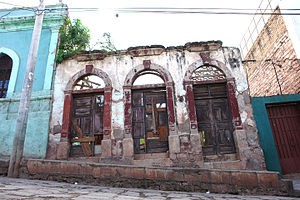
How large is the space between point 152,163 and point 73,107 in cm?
407

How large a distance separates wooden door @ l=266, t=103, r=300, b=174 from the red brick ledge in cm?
349

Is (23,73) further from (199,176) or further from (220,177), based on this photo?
(220,177)

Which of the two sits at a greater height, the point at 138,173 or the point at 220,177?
the point at 138,173

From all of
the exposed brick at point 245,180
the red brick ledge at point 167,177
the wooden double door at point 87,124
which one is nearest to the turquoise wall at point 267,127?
the red brick ledge at point 167,177

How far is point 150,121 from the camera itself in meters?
7.80

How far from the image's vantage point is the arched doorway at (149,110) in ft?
24.7

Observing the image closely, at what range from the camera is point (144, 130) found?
767 cm

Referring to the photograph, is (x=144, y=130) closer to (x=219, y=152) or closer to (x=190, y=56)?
(x=219, y=152)

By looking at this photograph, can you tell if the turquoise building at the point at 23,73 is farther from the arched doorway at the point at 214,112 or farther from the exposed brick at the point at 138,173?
the arched doorway at the point at 214,112

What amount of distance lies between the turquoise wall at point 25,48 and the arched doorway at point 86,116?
1.45 meters

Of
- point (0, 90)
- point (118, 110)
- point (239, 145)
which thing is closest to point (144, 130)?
point (118, 110)

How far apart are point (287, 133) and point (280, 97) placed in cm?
138

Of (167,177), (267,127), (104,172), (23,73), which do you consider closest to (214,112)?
(267,127)

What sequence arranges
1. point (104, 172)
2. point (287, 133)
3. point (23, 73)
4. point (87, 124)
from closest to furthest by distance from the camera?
point (104, 172) < point (287, 133) < point (87, 124) < point (23, 73)
